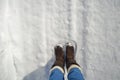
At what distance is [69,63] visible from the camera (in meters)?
0.97

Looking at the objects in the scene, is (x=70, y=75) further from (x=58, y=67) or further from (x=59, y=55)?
(x=59, y=55)

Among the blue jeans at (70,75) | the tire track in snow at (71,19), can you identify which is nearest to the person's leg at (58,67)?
the blue jeans at (70,75)

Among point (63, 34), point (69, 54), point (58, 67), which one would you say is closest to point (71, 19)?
point (63, 34)

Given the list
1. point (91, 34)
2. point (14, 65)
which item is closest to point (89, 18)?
point (91, 34)

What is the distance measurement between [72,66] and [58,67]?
0.25ft

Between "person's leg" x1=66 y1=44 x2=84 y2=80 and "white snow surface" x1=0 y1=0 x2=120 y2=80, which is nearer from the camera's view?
"person's leg" x1=66 y1=44 x2=84 y2=80

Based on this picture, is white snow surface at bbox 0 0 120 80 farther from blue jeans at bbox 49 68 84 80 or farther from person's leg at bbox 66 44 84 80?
blue jeans at bbox 49 68 84 80

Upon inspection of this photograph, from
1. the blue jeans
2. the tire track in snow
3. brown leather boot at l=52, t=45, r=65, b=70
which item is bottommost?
the blue jeans

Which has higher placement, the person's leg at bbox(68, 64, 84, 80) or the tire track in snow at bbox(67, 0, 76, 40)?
the tire track in snow at bbox(67, 0, 76, 40)

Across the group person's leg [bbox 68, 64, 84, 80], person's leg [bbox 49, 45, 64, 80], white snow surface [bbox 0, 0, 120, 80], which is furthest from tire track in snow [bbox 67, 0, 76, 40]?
person's leg [bbox 68, 64, 84, 80]

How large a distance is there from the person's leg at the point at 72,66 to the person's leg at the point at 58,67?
38 mm

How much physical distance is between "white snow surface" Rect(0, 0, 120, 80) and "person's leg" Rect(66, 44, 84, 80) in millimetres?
53

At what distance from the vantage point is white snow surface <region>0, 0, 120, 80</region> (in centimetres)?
104

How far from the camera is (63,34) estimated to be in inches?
41.6
